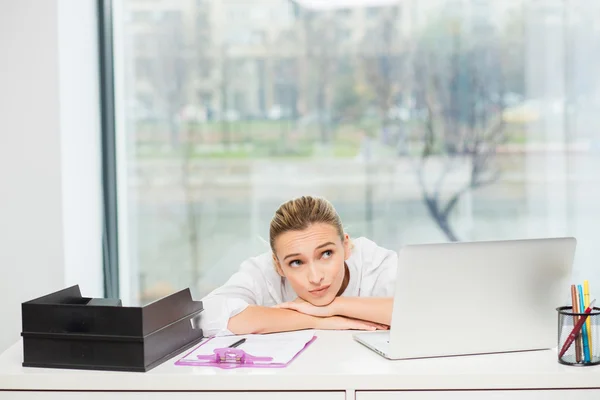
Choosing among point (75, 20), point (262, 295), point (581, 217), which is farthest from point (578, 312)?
point (75, 20)

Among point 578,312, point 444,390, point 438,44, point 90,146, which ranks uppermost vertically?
point 438,44

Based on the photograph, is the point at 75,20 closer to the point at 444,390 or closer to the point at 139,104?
the point at 139,104

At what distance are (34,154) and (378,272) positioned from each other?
1.58 metres

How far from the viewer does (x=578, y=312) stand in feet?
5.57

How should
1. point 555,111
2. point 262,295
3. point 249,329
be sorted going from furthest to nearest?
point 555,111 < point 262,295 < point 249,329

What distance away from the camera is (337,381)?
5.46ft

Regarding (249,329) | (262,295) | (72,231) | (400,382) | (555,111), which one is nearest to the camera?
(400,382)

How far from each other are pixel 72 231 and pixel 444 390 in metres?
2.18

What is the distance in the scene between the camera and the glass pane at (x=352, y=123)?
12.0 ft

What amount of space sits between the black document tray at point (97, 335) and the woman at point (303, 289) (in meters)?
0.29

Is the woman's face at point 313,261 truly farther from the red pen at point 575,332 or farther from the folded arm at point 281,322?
the red pen at point 575,332

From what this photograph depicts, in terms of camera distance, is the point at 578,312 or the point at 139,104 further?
the point at 139,104

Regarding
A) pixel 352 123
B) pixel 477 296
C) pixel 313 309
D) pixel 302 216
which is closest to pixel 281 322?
pixel 313 309

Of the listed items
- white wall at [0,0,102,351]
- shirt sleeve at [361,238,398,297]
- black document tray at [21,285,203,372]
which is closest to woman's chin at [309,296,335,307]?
shirt sleeve at [361,238,398,297]
